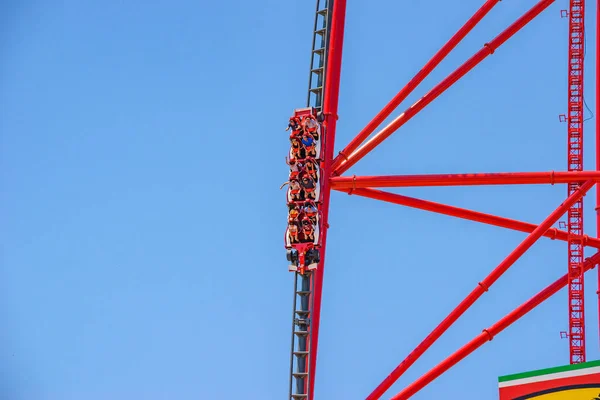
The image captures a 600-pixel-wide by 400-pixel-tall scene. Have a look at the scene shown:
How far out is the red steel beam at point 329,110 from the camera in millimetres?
39875

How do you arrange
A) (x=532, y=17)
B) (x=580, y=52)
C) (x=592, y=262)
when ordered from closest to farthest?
(x=532, y=17)
(x=592, y=262)
(x=580, y=52)

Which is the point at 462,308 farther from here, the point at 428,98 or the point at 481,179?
the point at 428,98

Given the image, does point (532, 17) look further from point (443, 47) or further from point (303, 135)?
point (303, 135)

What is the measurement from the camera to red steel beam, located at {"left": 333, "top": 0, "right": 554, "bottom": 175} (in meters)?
39.2

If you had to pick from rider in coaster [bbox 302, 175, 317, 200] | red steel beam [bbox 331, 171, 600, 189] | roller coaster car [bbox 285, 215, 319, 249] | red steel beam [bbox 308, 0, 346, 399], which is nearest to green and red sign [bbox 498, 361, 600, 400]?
red steel beam [bbox 331, 171, 600, 189]

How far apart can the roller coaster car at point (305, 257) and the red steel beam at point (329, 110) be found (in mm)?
367

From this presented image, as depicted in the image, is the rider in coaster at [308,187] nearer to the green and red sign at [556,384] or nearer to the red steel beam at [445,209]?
the red steel beam at [445,209]

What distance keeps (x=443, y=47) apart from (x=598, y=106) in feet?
23.0

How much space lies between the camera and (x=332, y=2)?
4197 cm

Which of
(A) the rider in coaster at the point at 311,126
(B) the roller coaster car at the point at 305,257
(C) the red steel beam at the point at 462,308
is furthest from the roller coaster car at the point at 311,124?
(C) the red steel beam at the point at 462,308

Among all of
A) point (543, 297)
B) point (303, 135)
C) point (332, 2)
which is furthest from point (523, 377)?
point (332, 2)

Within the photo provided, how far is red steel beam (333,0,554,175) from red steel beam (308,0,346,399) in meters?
0.73

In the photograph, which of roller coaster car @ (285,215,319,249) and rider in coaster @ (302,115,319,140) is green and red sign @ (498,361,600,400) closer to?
roller coaster car @ (285,215,319,249)

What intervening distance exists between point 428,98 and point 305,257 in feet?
17.8
